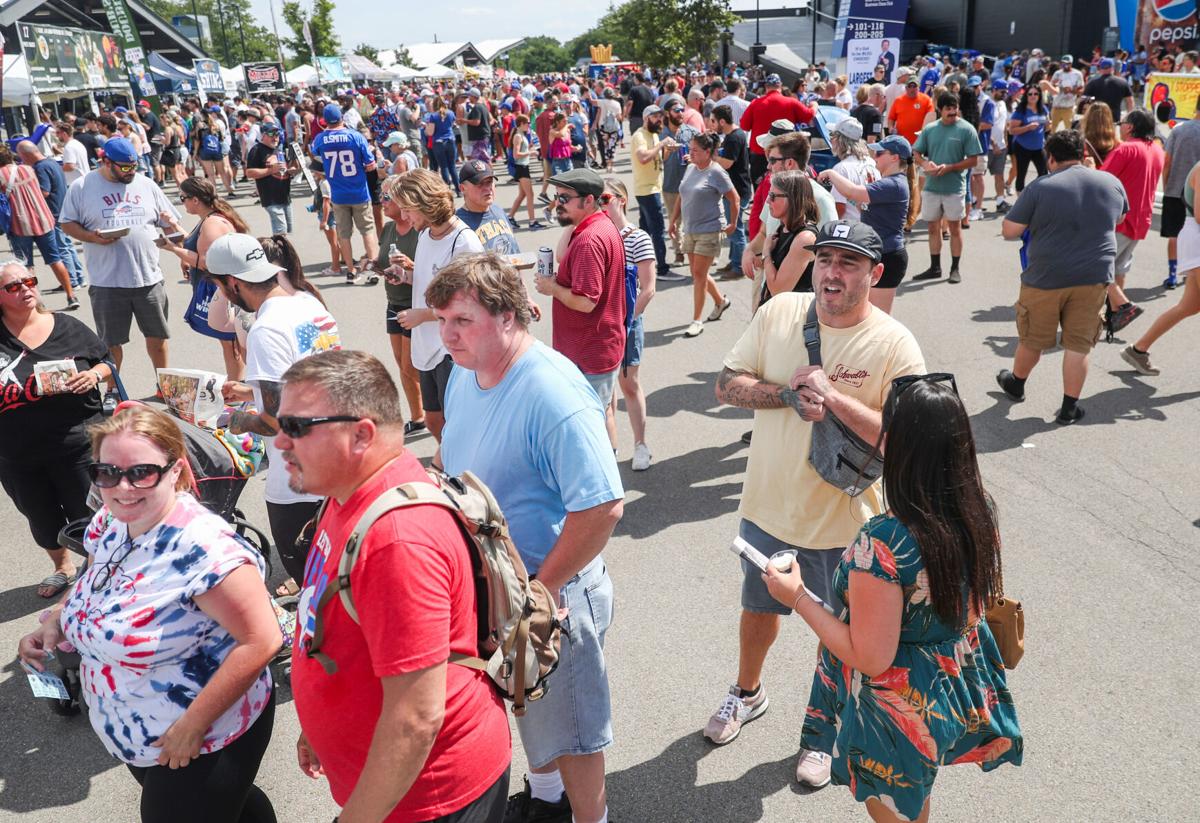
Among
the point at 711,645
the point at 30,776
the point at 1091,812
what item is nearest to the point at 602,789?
the point at 711,645

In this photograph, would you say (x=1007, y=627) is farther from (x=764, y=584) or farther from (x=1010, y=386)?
(x=1010, y=386)

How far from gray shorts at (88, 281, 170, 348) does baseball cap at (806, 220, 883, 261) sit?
18.8 feet

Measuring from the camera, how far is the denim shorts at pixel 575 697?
258 cm

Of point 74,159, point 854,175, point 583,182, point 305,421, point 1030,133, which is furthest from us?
point 74,159

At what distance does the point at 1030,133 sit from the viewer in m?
12.1

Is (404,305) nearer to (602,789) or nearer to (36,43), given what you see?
(602,789)

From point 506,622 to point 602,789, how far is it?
3.48 ft

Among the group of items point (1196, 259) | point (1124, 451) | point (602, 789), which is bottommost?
point (1124, 451)

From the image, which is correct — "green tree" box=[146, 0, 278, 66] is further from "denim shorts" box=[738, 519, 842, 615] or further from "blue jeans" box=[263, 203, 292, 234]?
"denim shorts" box=[738, 519, 842, 615]

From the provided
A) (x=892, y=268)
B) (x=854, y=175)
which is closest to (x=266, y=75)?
(x=854, y=175)

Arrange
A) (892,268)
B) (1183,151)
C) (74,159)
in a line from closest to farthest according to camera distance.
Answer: (892,268) < (1183,151) < (74,159)

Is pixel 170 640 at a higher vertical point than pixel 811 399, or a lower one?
lower

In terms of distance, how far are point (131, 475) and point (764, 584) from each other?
2.06 meters

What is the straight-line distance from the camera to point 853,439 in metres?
2.91
